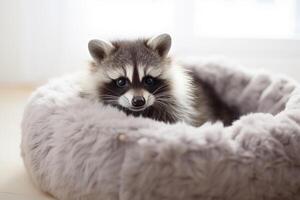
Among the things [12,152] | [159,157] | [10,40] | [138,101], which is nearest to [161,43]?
[138,101]

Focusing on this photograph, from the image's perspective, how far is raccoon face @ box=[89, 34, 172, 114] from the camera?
1.37 metres

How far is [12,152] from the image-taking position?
158 cm

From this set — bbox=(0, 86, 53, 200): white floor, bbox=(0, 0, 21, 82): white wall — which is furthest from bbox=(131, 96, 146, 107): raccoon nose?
bbox=(0, 0, 21, 82): white wall

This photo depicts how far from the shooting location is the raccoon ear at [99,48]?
4.68 ft

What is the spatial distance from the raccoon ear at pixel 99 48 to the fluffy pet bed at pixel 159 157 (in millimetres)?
192

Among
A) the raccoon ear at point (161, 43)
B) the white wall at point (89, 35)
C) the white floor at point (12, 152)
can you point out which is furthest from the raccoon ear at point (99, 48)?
the white wall at point (89, 35)

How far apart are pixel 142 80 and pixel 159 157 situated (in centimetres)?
37

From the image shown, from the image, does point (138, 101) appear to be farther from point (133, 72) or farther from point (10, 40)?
point (10, 40)

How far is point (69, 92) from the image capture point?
58.0 inches

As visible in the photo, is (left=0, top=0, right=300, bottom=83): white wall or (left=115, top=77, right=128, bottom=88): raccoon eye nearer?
(left=115, top=77, right=128, bottom=88): raccoon eye

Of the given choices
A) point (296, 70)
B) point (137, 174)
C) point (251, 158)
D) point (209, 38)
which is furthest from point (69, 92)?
point (296, 70)

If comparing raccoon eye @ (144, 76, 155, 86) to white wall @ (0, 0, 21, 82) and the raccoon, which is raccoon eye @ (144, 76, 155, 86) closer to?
the raccoon

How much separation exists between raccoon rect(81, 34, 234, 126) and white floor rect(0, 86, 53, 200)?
327mm

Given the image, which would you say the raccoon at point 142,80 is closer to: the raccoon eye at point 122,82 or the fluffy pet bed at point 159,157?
the raccoon eye at point 122,82
